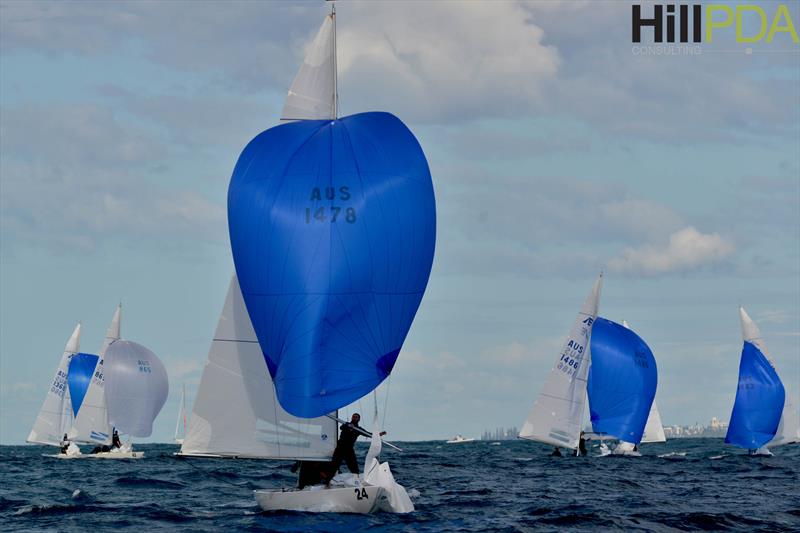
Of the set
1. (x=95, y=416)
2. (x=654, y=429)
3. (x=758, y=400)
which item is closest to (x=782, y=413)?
(x=758, y=400)

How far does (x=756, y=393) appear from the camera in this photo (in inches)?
2493

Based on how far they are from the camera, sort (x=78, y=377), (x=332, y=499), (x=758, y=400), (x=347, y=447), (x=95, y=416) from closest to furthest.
A: (x=332, y=499)
(x=347, y=447)
(x=758, y=400)
(x=95, y=416)
(x=78, y=377)

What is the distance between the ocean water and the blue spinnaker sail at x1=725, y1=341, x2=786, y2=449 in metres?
8.38

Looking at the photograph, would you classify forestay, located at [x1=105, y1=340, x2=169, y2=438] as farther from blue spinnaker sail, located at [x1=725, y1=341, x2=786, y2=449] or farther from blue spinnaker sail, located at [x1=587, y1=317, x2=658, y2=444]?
blue spinnaker sail, located at [x1=725, y1=341, x2=786, y2=449]

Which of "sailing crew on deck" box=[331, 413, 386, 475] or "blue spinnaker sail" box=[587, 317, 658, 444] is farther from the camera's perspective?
"blue spinnaker sail" box=[587, 317, 658, 444]

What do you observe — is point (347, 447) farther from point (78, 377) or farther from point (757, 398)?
point (78, 377)

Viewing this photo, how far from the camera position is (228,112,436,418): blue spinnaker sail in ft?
86.2

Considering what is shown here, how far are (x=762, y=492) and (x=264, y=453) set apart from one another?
→ 1867cm

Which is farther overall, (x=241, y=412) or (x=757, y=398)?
(x=757, y=398)

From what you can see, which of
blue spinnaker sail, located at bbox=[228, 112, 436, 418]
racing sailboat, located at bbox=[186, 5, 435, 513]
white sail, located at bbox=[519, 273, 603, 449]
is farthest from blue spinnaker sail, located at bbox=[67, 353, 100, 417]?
blue spinnaker sail, located at bbox=[228, 112, 436, 418]

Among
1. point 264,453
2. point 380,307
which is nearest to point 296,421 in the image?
point 264,453

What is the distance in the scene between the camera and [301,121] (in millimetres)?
27438

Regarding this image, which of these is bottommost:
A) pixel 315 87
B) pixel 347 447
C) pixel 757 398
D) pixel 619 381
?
pixel 347 447

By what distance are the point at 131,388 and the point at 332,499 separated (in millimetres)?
47493
